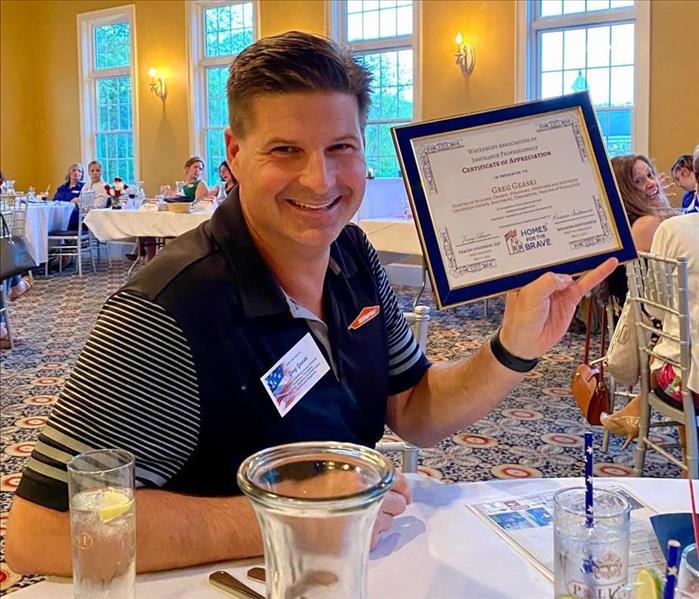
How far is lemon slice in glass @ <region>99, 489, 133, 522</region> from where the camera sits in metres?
0.78

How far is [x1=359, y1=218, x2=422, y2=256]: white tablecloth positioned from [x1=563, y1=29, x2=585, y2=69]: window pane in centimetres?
244

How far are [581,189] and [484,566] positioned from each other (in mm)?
502

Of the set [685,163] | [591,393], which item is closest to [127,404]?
[591,393]

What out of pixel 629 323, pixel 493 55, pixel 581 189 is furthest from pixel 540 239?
pixel 493 55

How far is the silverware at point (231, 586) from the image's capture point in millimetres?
854

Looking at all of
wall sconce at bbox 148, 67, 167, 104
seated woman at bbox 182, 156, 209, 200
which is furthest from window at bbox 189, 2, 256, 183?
seated woman at bbox 182, 156, 209, 200

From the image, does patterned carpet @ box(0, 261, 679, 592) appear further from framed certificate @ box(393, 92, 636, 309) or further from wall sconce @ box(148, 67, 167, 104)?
wall sconce @ box(148, 67, 167, 104)

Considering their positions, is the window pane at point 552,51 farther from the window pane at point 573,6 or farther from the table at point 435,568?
the table at point 435,568

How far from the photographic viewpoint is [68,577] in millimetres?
952

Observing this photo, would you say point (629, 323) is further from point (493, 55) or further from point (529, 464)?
point (493, 55)

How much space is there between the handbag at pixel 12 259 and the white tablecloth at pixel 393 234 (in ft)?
8.81

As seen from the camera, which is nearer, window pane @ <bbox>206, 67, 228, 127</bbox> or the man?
the man

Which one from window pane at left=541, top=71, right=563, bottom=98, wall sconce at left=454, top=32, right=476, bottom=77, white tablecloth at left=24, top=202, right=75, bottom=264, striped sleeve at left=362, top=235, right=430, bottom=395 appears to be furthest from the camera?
white tablecloth at left=24, top=202, right=75, bottom=264

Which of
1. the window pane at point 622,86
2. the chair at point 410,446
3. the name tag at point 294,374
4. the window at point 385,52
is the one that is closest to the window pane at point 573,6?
the window pane at point 622,86
